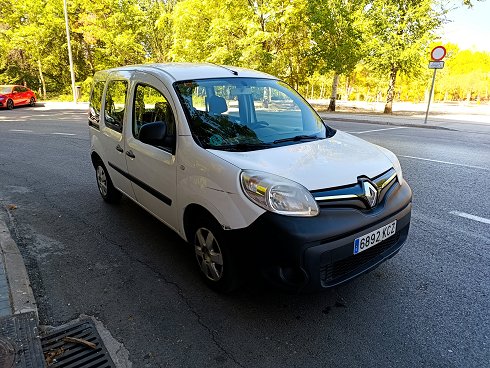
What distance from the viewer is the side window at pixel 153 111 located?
10.6ft

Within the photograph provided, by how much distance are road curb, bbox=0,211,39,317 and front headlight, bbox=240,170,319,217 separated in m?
1.86

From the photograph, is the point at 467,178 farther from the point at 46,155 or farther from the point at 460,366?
the point at 46,155

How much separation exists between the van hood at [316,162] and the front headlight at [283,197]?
0.23ft

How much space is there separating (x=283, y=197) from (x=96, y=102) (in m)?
3.63

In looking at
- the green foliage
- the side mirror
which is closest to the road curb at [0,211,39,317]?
the side mirror

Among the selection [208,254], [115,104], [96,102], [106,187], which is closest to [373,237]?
[208,254]

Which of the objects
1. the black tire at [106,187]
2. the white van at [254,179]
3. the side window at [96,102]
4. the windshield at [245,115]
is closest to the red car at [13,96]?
the side window at [96,102]

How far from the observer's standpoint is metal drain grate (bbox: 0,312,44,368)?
222 centimetres

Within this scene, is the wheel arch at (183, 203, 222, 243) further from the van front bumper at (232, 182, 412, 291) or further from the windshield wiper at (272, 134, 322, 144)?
the windshield wiper at (272, 134, 322, 144)

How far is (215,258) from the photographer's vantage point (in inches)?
114

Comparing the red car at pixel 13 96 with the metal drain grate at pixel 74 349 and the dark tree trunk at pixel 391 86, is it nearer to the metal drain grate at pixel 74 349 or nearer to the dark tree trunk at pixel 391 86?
the dark tree trunk at pixel 391 86

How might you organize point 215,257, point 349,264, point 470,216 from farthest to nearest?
1. point 470,216
2. point 215,257
3. point 349,264

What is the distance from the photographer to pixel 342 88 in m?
77.2

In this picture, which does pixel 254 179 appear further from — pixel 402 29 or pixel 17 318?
pixel 402 29
